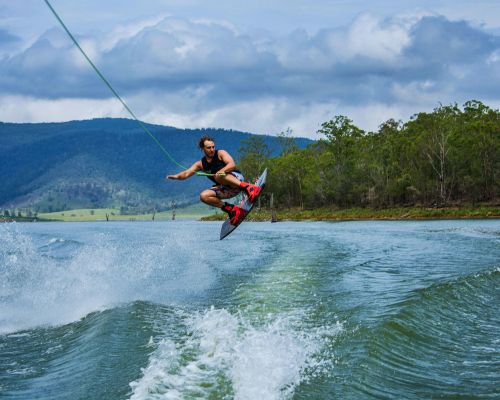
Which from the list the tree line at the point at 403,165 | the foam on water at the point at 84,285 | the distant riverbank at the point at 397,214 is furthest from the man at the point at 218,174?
the tree line at the point at 403,165

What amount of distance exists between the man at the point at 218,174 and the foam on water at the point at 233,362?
379cm

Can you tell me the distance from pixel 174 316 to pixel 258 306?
1.49 metres

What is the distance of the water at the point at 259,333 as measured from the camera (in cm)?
623

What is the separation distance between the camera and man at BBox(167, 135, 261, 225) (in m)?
11.9

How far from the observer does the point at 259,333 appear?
27.1 feet

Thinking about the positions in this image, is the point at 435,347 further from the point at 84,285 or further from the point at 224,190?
the point at 84,285

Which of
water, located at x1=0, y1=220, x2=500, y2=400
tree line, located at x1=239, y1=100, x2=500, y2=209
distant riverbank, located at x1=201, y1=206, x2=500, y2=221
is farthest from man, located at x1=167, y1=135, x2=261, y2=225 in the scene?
tree line, located at x1=239, y1=100, x2=500, y2=209

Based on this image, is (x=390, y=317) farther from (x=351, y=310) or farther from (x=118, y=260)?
(x=118, y=260)

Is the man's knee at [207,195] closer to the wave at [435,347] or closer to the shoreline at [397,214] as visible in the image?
the wave at [435,347]

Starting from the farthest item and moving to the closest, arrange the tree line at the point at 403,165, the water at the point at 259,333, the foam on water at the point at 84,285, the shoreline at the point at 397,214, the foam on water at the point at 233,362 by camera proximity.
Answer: the tree line at the point at 403,165
the shoreline at the point at 397,214
the foam on water at the point at 84,285
the water at the point at 259,333
the foam on water at the point at 233,362

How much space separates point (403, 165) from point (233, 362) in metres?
77.6

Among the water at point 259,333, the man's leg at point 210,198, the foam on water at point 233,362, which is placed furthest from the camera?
the man's leg at point 210,198

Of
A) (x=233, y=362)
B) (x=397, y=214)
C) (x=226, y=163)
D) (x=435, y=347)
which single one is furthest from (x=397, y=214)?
(x=233, y=362)

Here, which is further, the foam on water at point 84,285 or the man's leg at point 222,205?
the man's leg at point 222,205
